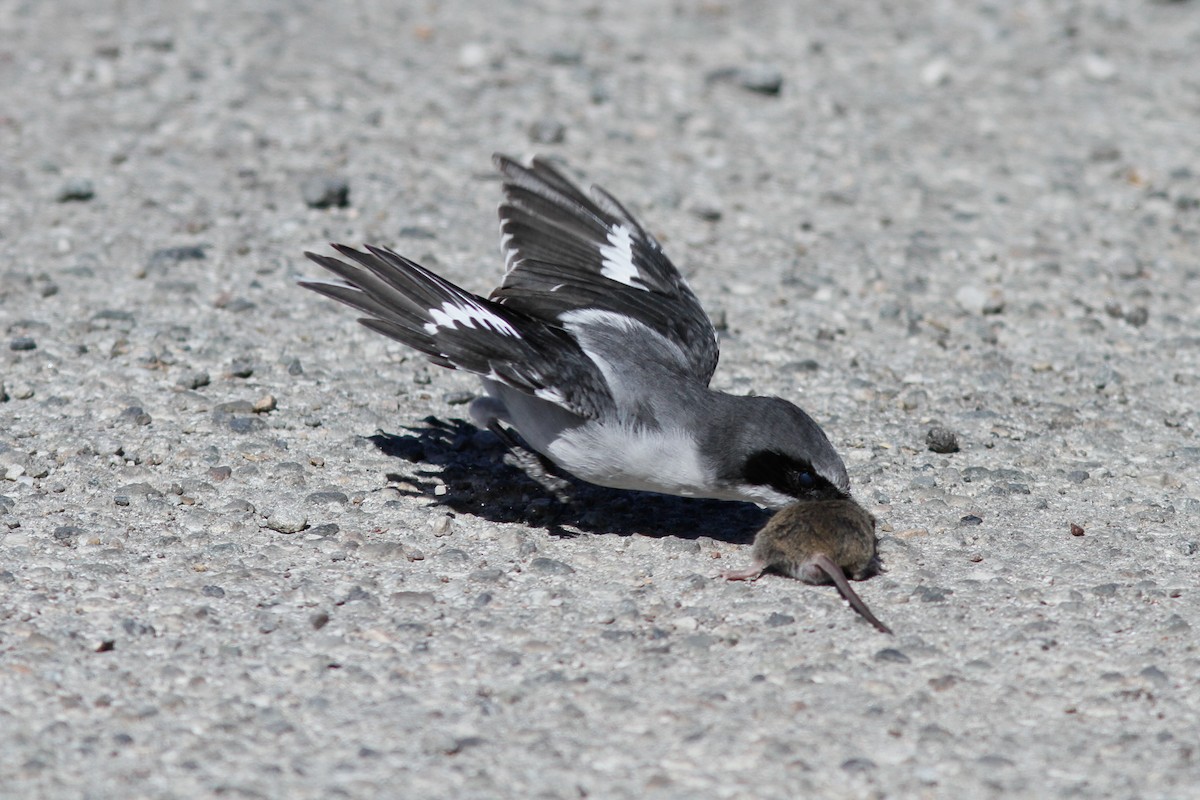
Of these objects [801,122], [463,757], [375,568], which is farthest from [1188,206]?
[463,757]

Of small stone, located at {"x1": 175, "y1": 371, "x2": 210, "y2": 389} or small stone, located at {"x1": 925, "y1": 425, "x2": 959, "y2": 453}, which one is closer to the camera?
small stone, located at {"x1": 925, "y1": 425, "x2": 959, "y2": 453}

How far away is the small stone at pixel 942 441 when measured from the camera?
6449 mm

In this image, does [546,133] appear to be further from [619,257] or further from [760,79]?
[619,257]

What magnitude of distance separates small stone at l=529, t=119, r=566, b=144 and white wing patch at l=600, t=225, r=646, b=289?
2.73m

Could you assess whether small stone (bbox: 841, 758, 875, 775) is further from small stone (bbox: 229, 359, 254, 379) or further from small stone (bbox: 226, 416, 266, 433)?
small stone (bbox: 229, 359, 254, 379)

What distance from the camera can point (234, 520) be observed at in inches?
223

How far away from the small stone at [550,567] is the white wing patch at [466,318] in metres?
0.83

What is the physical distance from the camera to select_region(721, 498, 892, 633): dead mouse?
5.11m

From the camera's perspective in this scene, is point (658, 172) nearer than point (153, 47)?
Yes

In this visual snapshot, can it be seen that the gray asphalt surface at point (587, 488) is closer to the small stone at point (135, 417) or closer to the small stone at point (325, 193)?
the small stone at point (135, 417)

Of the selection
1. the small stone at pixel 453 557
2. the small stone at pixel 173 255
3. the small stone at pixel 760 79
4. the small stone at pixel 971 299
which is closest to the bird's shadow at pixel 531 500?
the small stone at pixel 453 557

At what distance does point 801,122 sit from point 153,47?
176 inches

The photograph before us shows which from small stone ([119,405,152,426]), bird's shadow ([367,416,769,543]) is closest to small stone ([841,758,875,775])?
bird's shadow ([367,416,769,543])

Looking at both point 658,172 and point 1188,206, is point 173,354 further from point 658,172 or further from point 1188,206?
point 1188,206
